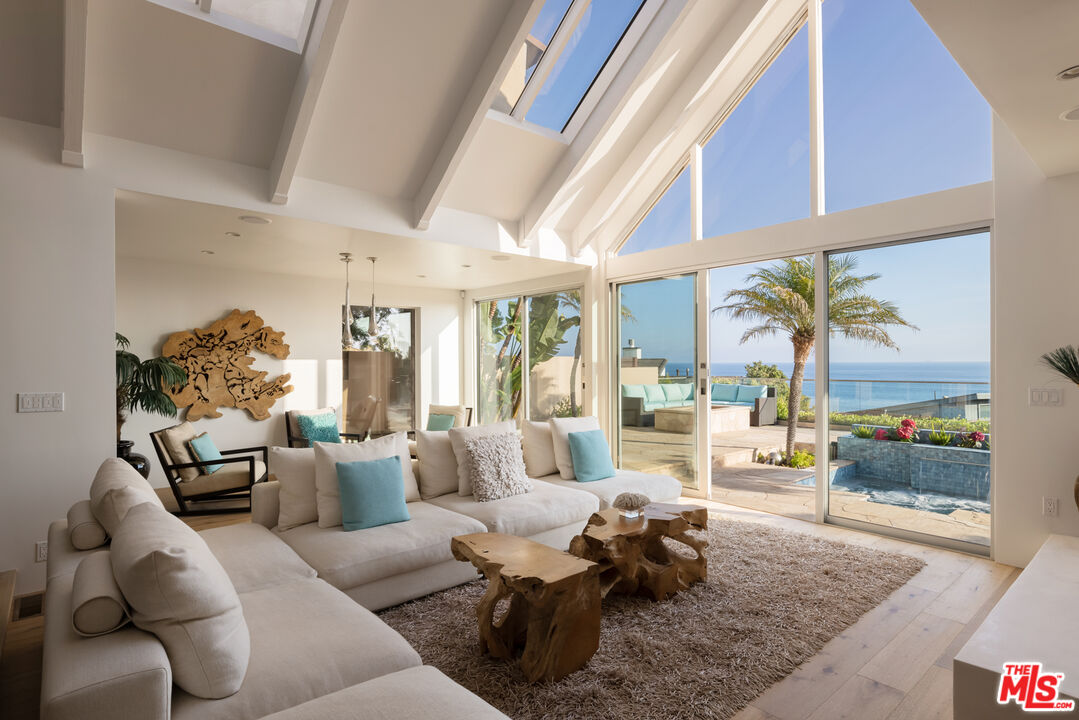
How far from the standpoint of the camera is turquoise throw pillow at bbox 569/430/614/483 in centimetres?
436

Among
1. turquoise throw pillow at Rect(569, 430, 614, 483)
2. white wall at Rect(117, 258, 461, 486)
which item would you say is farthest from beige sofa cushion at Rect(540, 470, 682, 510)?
white wall at Rect(117, 258, 461, 486)

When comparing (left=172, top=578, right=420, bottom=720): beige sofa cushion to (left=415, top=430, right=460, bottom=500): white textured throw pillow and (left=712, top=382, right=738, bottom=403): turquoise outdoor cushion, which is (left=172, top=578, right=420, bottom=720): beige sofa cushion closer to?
(left=415, top=430, right=460, bottom=500): white textured throw pillow

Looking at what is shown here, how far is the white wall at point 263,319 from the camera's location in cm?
547

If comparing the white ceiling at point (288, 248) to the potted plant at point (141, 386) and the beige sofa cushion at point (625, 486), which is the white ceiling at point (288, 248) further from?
the beige sofa cushion at point (625, 486)

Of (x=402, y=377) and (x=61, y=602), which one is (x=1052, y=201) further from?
(x=402, y=377)

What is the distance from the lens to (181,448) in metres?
4.61

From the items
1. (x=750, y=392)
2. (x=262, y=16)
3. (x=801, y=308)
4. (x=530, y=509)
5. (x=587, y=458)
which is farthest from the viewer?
(x=750, y=392)

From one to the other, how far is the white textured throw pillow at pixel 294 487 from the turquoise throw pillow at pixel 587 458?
197 cm

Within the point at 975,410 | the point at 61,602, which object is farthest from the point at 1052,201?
the point at 61,602

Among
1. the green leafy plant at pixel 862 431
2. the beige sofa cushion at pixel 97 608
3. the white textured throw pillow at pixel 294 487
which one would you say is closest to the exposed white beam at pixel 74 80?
the white textured throw pillow at pixel 294 487

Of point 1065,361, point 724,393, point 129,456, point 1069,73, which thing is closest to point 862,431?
point 1065,361

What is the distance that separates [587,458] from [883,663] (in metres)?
2.33

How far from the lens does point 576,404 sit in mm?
6445

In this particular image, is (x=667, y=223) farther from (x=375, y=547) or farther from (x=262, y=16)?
(x=375, y=547)
